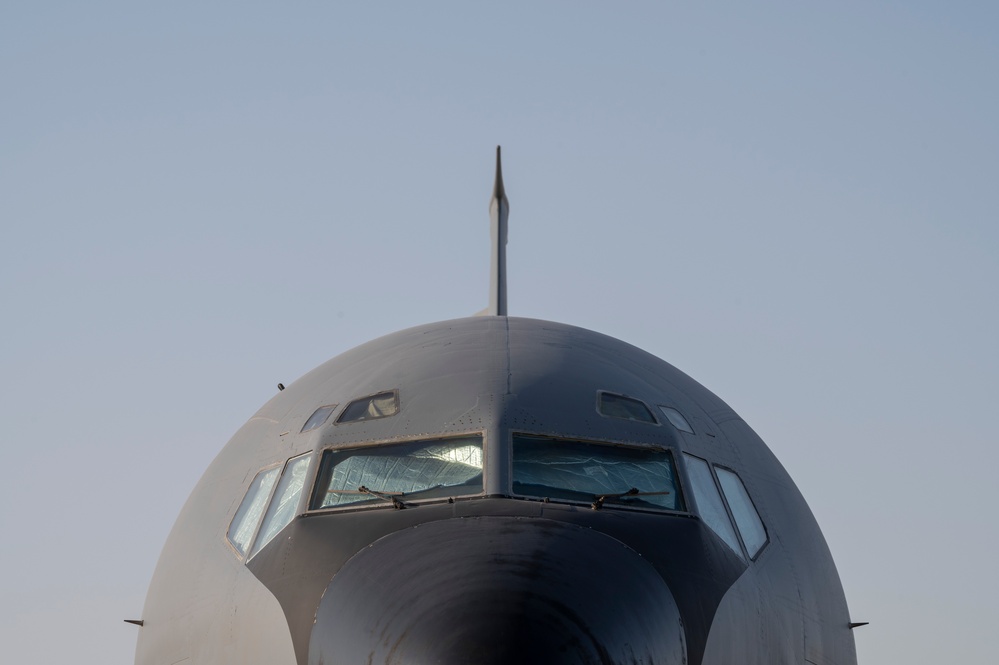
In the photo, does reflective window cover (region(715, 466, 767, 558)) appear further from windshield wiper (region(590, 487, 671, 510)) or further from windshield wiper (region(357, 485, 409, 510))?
windshield wiper (region(357, 485, 409, 510))

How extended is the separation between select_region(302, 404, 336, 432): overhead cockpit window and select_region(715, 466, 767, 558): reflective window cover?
332cm

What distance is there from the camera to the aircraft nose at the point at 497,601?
7500 millimetres

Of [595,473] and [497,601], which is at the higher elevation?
[595,473]

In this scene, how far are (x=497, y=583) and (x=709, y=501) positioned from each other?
3.18 metres

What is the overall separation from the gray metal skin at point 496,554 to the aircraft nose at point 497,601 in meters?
0.01

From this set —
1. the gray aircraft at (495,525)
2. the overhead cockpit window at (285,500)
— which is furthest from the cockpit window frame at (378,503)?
the overhead cockpit window at (285,500)

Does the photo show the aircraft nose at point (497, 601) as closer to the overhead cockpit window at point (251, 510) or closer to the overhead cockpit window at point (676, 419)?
the overhead cockpit window at point (251, 510)

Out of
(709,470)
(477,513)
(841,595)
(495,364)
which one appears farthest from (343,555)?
(841,595)

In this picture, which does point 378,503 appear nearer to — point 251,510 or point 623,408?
point 251,510

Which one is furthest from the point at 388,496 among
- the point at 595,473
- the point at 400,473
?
the point at 595,473

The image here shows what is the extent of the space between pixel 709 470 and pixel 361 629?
3.95 metres

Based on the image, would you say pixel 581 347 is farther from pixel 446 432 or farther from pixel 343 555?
pixel 343 555

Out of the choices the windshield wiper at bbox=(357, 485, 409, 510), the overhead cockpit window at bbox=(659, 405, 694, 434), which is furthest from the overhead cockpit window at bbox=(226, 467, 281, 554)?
the overhead cockpit window at bbox=(659, 405, 694, 434)

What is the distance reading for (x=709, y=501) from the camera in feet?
34.4
